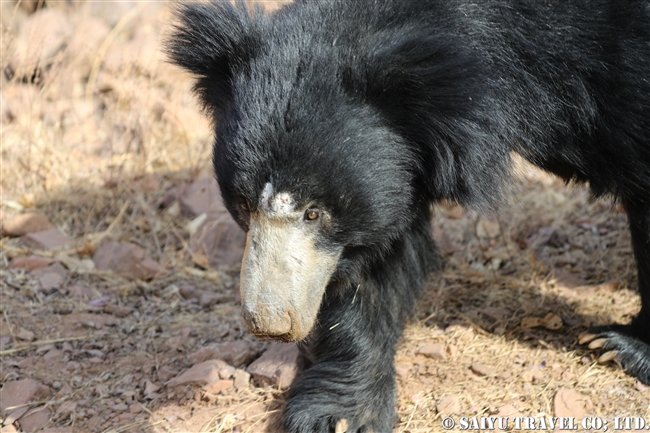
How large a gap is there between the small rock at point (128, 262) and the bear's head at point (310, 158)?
1.97 metres

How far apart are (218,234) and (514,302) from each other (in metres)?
Answer: 2.13

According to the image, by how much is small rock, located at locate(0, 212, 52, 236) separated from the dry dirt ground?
17 mm

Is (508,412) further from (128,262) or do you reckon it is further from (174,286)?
(128,262)

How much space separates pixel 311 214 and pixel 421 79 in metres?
0.66

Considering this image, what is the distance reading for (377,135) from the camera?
2707mm

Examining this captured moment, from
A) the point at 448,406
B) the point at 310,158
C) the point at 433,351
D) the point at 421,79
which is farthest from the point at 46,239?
the point at 421,79

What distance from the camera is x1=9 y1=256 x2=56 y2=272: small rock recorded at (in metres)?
4.47

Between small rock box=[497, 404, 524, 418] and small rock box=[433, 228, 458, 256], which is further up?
→ small rock box=[497, 404, 524, 418]

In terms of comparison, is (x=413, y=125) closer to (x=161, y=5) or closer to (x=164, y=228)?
(x=164, y=228)

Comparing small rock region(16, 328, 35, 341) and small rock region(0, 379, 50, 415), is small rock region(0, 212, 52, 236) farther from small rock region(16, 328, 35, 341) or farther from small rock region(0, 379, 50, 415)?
small rock region(0, 379, 50, 415)

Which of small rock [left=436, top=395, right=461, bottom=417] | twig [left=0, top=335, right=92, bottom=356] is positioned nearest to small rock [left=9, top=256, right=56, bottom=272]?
twig [left=0, top=335, right=92, bottom=356]

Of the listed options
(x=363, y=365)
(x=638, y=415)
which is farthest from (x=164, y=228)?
(x=638, y=415)

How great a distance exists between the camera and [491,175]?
9.53 ft

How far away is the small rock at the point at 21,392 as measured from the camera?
11.0 ft
